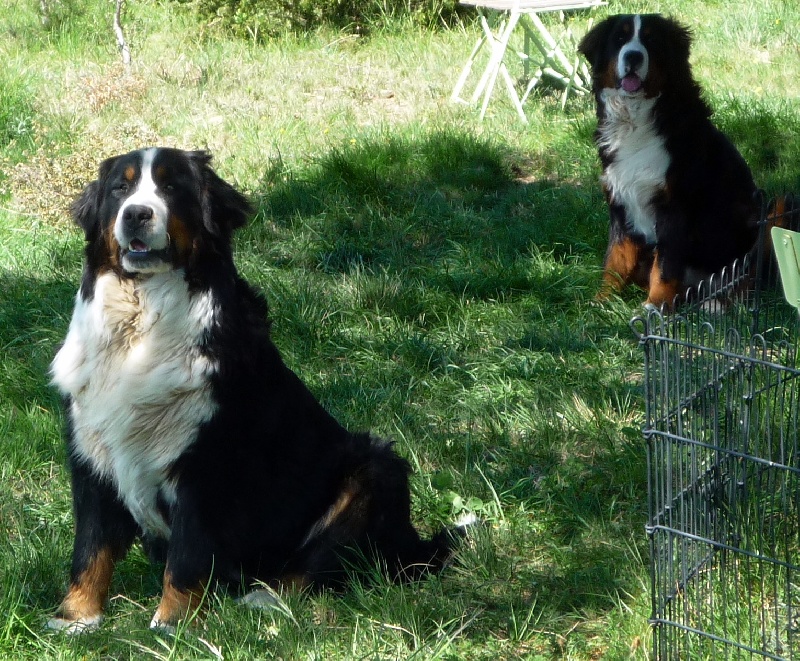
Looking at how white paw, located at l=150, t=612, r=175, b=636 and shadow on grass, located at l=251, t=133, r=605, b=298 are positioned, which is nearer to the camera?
white paw, located at l=150, t=612, r=175, b=636

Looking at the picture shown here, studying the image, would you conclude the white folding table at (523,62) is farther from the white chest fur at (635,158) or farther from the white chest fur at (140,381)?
the white chest fur at (140,381)

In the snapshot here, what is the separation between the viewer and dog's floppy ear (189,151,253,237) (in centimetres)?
300

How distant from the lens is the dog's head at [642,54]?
504cm

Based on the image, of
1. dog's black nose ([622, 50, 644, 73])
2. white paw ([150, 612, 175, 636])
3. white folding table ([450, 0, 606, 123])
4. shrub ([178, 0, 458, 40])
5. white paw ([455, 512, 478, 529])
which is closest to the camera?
white paw ([150, 612, 175, 636])

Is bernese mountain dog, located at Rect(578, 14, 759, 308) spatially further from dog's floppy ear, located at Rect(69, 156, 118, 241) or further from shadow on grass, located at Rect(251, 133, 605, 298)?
dog's floppy ear, located at Rect(69, 156, 118, 241)

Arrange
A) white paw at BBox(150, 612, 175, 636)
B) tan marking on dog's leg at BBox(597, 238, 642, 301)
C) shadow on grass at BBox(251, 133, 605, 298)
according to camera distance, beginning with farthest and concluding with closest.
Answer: shadow on grass at BBox(251, 133, 605, 298), tan marking on dog's leg at BBox(597, 238, 642, 301), white paw at BBox(150, 612, 175, 636)

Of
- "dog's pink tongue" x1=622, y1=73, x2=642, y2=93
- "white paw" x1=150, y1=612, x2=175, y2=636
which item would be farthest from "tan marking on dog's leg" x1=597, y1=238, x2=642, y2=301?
"white paw" x1=150, y1=612, x2=175, y2=636

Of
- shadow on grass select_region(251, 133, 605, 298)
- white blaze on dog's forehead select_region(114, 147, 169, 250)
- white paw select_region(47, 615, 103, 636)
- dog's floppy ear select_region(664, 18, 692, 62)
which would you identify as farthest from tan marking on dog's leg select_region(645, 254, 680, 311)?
white paw select_region(47, 615, 103, 636)

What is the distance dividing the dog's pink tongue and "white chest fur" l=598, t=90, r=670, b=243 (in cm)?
6

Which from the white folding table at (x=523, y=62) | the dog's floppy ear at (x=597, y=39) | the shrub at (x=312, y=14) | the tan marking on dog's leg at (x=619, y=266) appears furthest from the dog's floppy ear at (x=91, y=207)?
the shrub at (x=312, y=14)

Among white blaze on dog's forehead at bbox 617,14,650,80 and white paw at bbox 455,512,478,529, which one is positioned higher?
white blaze on dog's forehead at bbox 617,14,650,80

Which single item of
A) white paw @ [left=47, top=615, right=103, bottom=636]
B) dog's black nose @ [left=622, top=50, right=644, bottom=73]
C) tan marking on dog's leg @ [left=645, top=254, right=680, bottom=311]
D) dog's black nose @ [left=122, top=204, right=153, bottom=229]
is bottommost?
tan marking on dog's leg @ [left=645, top=254, right=680, bottom=311]

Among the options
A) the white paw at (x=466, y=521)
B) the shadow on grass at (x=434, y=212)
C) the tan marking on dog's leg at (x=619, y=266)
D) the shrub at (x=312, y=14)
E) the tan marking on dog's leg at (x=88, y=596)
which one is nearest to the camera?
the tan marking on dog's leg at (x=88, y=596)

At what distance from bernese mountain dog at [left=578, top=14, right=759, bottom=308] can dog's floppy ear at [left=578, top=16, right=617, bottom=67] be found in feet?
0.04
